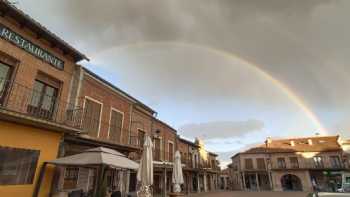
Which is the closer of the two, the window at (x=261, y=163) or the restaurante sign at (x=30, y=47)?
the restaurante sign at (x=30, y=47)

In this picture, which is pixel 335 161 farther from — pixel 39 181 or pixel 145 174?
pixel 39 181

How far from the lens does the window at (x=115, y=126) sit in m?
12.5

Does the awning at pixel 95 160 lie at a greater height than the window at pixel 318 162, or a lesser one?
lesser

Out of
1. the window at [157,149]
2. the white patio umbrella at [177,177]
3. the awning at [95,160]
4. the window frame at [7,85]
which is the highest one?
the window frame at [7,85]

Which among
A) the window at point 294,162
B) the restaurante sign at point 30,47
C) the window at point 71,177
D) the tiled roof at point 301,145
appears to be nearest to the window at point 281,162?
the window at point 294,162

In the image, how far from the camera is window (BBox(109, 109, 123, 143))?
41.1 ft

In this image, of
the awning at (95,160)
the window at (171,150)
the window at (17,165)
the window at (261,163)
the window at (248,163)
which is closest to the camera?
the awning at (95,160)

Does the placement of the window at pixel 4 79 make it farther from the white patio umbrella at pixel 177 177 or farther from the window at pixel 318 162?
the window at pixel 318 162

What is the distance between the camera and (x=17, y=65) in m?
7.57

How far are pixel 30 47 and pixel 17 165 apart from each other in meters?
4.41

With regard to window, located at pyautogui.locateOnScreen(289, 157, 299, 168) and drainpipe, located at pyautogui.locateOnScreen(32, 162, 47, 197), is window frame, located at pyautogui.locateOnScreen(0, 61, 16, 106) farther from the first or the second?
window, located at pyautogui.locateOnScreen(289, 157, 299, 168)

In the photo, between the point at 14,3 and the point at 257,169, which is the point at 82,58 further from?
the point at 257,169

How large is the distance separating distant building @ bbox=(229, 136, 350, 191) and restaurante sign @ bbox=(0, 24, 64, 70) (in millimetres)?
39658

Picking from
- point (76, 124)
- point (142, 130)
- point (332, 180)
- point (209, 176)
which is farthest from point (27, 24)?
point (332, 180)
